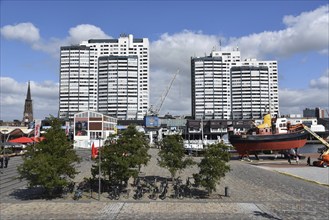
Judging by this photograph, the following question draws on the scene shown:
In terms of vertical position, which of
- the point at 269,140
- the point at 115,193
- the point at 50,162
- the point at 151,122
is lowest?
the point at 115,193

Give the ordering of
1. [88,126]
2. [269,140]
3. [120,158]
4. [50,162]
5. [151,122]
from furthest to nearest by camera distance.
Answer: [151,122], [88,126], [269,140], [120,158], [50,162]

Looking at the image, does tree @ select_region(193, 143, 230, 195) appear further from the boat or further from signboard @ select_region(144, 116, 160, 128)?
signboard @ select_region(144, 116, 160, 128)

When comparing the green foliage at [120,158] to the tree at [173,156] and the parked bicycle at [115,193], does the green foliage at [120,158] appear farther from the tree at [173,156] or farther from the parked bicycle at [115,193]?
the tree at [173,156]

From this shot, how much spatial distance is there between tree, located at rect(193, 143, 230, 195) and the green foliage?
4.64 meters

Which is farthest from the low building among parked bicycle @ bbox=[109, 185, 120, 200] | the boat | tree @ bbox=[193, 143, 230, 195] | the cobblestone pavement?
tree @ bbox=[193, 143, 230, 195]

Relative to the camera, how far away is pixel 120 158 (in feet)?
78.1

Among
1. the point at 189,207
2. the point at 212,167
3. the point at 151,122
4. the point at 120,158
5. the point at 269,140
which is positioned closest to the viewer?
the point at 189,207

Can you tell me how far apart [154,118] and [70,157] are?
448 feet

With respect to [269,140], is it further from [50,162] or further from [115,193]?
[50,162]

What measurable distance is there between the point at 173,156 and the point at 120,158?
4681 mm

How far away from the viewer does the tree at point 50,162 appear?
2105cm

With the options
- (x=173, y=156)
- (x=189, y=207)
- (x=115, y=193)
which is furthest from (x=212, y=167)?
(x=115, y=193)

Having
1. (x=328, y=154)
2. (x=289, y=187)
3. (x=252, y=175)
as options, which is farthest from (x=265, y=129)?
(x=289, y=187)

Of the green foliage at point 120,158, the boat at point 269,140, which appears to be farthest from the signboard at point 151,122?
the green foliage at point 120,158
